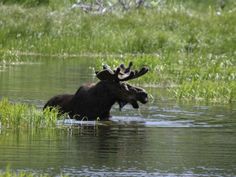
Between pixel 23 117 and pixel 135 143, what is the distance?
1968 mm

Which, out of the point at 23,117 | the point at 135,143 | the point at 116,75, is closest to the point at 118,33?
the point at 116,75

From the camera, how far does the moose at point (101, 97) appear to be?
748 inches

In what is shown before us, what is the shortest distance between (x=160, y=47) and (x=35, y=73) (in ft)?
34.5

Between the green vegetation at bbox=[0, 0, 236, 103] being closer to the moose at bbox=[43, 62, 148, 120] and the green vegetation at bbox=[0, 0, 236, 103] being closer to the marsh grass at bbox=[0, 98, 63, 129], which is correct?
the moose at bbox=[43, 62, 148, 120]

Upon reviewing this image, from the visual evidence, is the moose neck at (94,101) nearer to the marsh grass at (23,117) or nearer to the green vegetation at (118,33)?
the marsh grass at (23,117)

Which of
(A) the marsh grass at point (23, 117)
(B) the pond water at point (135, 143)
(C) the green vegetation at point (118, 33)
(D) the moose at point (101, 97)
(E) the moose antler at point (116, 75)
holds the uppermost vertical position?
(C) the green vegetation at point (118, 33)

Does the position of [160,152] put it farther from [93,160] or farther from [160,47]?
[160,47]

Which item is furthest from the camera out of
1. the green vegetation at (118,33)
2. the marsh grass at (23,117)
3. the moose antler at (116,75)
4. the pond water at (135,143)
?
the green vegetation at (118,33)

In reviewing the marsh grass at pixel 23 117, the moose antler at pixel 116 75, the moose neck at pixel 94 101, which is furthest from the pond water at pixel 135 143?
the moose antler at pixel 116 75

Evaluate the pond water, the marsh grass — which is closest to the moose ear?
the pond water

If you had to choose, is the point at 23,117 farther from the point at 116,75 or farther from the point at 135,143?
the point at 116,75

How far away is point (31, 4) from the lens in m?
47.3

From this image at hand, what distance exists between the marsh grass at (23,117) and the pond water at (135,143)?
0.76 feet

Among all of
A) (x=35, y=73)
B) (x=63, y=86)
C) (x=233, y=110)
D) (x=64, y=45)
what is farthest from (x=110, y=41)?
(x=233, y=110)
